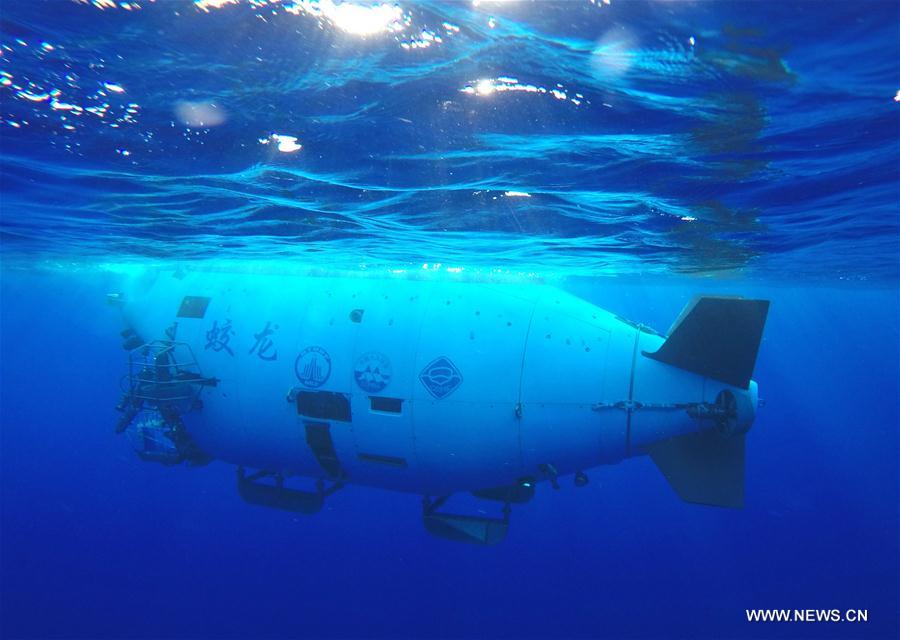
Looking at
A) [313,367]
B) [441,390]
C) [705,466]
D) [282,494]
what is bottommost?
[282,494]

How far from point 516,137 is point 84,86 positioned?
466 cm

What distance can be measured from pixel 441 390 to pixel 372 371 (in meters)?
1.03

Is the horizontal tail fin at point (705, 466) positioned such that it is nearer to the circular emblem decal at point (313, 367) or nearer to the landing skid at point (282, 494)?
the circular emblem decal at point (313, 367)

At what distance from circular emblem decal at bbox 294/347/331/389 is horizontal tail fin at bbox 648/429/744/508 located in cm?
448

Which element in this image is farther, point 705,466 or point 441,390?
point 441,390

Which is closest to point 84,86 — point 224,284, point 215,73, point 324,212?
point 215,73

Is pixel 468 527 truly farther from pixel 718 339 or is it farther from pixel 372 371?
pixel 718 339

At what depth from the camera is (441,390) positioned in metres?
6.29

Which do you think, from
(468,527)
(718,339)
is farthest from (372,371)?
(718,339)

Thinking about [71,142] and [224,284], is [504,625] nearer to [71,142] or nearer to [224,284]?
[224,284]

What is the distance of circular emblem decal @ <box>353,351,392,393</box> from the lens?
256 inches

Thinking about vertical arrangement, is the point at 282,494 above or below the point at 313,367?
below

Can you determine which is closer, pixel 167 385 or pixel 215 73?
pixel 215 73

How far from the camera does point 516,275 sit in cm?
1948
